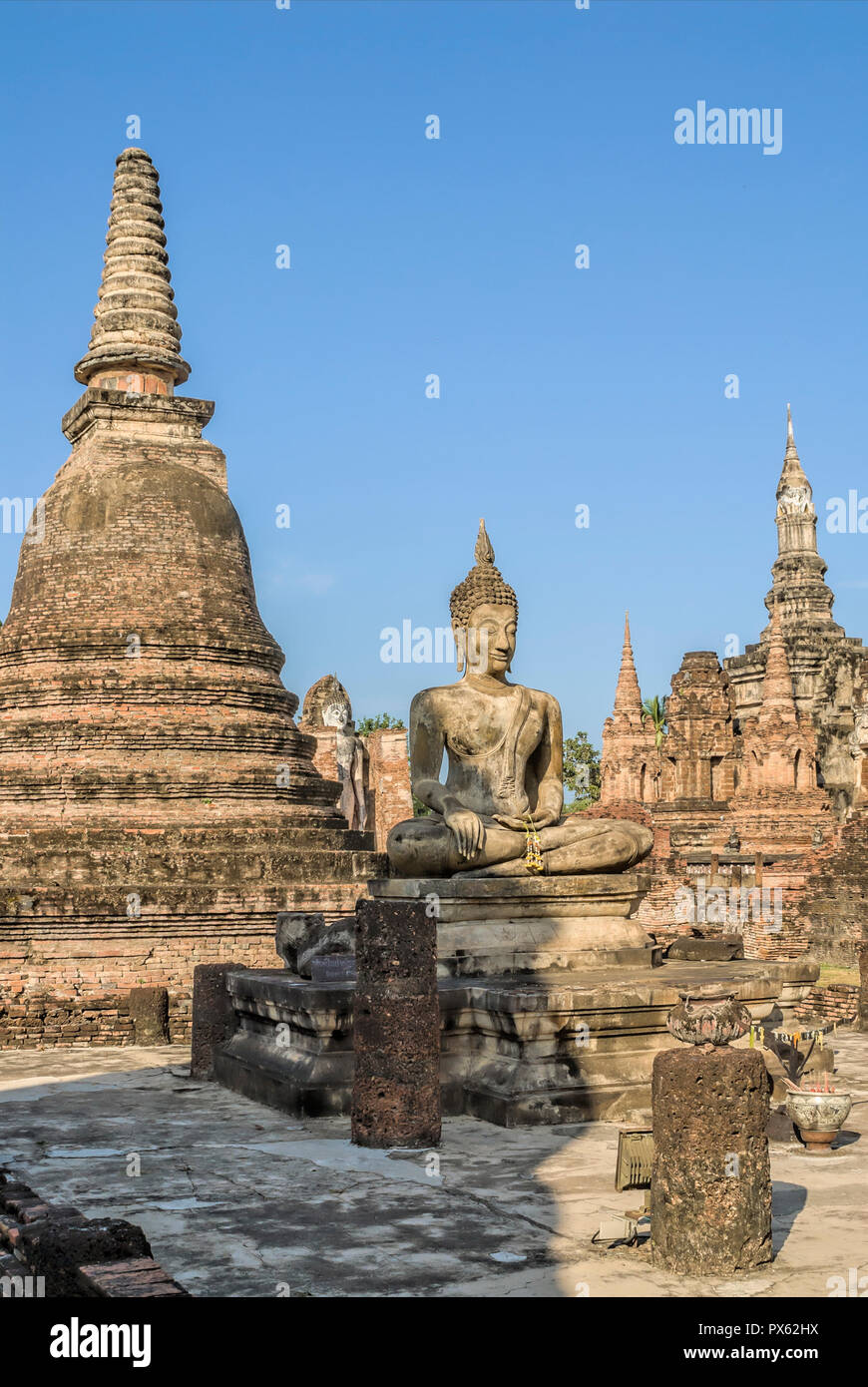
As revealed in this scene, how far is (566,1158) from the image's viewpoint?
7711 millimetres

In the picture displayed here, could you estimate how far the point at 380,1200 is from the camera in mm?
6840

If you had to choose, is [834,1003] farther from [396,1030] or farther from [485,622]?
[396,1030]

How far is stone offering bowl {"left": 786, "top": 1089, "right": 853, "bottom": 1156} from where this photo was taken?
7.87 m

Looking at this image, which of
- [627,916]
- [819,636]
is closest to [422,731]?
[627,916]

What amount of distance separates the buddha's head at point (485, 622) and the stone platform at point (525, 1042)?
259cm

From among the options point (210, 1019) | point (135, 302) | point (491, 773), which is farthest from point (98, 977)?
point (135, 302)

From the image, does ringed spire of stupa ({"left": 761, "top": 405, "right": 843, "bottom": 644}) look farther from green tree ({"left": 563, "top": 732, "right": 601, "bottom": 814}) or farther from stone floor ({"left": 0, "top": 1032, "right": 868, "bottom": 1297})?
stone floor ({"left": 0, "top": 1032, "right": 868, "bottom": 1297})

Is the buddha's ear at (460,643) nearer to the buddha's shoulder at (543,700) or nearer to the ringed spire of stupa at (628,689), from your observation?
the buddha's shoulder at (543,700)

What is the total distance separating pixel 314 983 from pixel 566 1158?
257 cm

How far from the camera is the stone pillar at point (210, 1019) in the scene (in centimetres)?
1108

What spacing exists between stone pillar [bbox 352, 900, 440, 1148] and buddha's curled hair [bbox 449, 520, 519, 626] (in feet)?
12.1

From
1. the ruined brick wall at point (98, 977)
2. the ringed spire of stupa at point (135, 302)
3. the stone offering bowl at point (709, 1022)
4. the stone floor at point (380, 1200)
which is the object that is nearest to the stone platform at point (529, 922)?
the stone floor at point (380, 1200)

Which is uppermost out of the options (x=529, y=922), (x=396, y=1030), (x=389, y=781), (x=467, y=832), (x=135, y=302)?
(x=135, y=302)

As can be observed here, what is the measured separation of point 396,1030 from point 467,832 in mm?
2501
